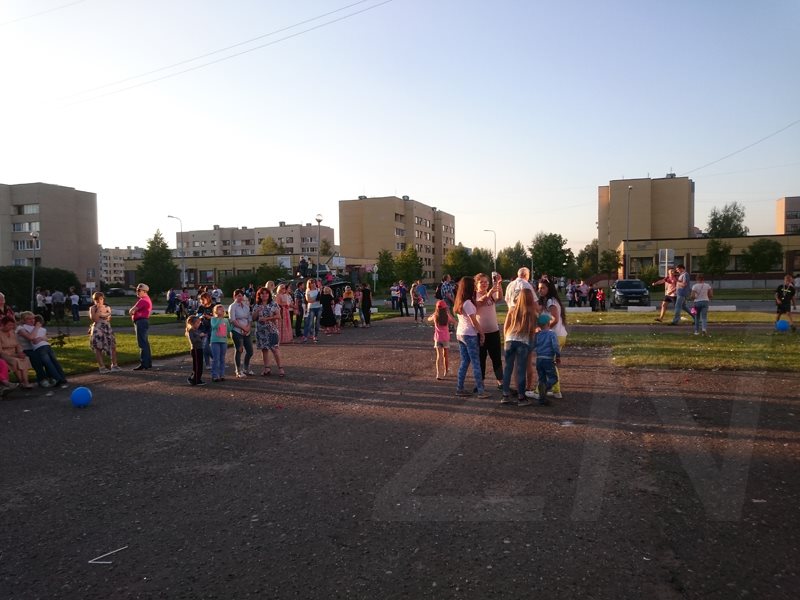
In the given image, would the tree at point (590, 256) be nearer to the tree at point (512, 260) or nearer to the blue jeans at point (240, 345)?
the tree at point (512, 260)

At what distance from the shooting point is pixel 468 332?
29.9 feet

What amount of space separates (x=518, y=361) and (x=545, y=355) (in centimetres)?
42

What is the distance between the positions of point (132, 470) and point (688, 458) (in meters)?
5.64

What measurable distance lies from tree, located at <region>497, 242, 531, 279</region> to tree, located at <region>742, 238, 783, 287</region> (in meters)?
39.8

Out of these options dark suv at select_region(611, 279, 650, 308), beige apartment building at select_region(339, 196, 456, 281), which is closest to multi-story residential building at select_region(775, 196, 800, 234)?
beige apartment building at select_region(339, 196, 456, 281)

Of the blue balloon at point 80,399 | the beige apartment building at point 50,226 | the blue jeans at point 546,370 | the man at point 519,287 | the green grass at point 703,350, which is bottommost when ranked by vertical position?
the blue balloon at point 80,399

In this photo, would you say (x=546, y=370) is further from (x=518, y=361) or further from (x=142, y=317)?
(x=142, y=317)

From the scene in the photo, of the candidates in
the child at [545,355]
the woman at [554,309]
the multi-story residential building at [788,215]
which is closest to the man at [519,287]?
the woman at [554,309]

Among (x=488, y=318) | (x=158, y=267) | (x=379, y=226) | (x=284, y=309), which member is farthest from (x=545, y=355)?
(x=379, y=226)

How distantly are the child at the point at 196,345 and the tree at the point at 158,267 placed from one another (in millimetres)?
57863

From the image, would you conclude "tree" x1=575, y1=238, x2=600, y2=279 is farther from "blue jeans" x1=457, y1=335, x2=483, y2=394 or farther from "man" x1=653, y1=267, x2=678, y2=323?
"blue jeans" x1=457, y1=335, x2=483, y2=394

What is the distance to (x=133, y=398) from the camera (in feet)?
32.7

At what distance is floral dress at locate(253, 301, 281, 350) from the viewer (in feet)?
38.8

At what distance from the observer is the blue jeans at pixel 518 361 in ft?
28.0
